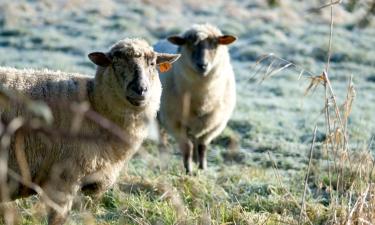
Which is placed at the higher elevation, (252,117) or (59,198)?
(59,198)

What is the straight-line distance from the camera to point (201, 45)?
8.91 metres

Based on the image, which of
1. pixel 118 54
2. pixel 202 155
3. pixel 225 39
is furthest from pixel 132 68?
pixel 202 155

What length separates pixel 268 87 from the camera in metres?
15.0

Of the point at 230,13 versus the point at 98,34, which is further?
the point at 230,13

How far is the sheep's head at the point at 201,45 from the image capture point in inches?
345

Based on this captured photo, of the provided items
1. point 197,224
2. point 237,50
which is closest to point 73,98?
point 197,224

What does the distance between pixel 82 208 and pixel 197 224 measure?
3.76 feet

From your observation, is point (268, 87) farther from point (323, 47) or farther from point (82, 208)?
point (82, 208)

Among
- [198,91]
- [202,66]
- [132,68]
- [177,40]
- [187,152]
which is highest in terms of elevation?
[132,68]

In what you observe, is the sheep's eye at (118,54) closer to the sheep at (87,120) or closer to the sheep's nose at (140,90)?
the sheep at (87,120)

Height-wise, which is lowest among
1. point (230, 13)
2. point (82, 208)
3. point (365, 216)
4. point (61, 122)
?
point (230, 13)

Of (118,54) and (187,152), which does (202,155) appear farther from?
(118,54)

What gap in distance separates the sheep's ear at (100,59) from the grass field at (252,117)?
873 millimetres

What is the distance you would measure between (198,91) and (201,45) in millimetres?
540
